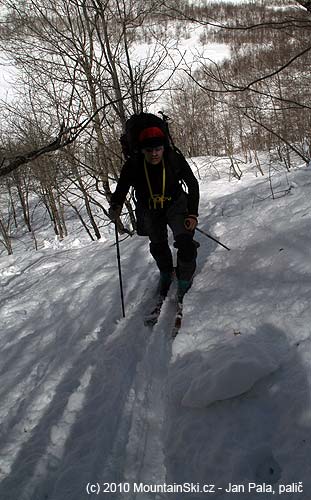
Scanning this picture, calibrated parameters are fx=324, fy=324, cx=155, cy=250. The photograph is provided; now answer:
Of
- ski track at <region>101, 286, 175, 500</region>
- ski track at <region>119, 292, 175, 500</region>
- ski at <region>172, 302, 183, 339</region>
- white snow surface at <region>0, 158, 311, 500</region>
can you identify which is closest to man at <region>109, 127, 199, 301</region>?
ski at <region>172, 302, 183, 339</region>

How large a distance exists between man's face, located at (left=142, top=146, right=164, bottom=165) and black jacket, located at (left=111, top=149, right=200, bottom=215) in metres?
0.11

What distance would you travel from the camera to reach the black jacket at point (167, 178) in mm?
3246

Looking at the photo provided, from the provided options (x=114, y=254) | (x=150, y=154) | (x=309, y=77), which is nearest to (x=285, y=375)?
(x=150, y=154)

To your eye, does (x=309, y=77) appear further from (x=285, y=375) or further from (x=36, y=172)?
(x=285, y=375)

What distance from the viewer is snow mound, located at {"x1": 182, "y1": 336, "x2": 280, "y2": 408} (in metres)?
2.08

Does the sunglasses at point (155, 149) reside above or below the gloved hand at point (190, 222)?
above

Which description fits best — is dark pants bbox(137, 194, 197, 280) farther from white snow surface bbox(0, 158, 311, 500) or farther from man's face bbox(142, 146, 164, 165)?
man's face bbox(142, 146, 164, 165)

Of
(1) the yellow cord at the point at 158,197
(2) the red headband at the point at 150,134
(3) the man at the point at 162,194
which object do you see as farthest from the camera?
(1) the yellow cord at the point at 158,197

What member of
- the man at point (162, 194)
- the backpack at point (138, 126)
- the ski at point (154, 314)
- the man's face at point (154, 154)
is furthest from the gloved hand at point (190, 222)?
the ski at point (154, 314)

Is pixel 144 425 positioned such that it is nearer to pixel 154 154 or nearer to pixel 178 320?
pixel 178 320

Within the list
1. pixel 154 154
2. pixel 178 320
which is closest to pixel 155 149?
pixel 154 154

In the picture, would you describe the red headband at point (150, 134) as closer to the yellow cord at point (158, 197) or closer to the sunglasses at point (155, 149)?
the sunglasses at point (155, 149)

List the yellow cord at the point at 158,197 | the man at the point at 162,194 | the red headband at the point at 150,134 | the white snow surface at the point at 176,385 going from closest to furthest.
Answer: the white snow surface at the point at 176,385 < the red headband at the point at 150,134 < the man at the point at 162,194 < the yellow cord at the point at 158,197

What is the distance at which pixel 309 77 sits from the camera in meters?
17.0
